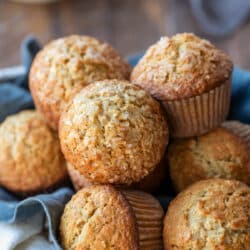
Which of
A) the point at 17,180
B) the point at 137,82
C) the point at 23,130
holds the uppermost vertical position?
the point at 137,82

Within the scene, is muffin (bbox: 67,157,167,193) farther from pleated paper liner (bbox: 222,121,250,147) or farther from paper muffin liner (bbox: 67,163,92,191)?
pleated paper liner (bbox: 222,121,250,147)

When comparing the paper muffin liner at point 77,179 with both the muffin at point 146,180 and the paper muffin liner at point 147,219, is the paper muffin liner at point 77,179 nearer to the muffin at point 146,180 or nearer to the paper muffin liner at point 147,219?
the muffin at point 146,180

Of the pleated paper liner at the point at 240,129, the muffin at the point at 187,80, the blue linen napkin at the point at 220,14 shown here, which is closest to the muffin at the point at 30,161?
the muffin at the point at 187,80

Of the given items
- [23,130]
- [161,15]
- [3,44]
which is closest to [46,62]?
[23,130]

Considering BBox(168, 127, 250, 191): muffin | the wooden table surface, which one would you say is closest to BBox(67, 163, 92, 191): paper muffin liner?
BBox(168, 127, 250, 191): muffin

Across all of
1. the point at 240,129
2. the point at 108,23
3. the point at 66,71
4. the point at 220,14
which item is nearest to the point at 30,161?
the point at 66,71

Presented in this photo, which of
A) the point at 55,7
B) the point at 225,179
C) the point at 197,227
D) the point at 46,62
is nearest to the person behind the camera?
the point at 197,227

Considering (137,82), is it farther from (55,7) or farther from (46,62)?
(55,7)

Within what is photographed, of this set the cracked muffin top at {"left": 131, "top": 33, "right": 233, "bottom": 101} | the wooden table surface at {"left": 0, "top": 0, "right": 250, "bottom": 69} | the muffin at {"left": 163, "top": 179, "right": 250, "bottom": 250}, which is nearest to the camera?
the muffin at {"left": 163, "top": 179, "right": 250, "bottom": 250}
